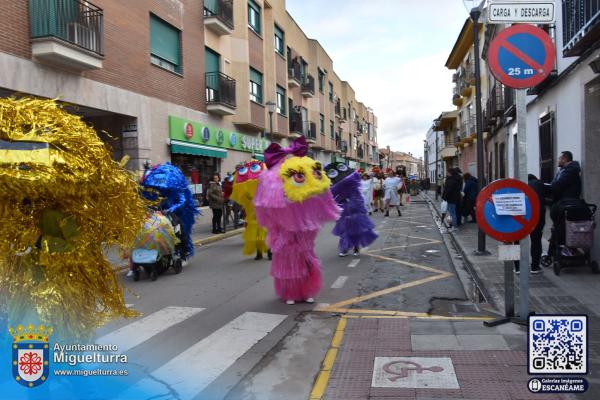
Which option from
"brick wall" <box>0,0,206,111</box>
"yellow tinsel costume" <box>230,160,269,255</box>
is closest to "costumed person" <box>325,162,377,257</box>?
"yellow tinsel costume" <box>230,160,269,255</box>

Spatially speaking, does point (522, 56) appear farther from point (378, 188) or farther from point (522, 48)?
point (378, 188)

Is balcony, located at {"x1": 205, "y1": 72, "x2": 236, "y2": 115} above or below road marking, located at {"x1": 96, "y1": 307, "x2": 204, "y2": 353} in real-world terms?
above

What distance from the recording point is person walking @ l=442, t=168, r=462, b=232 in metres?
14.2

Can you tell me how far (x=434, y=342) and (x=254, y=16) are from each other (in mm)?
22635

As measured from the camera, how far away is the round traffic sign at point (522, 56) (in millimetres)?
4824

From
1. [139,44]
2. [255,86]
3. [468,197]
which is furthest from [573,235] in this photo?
[255,86]

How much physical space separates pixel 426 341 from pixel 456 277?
3.67 metres

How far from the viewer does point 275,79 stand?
2700 centimetres

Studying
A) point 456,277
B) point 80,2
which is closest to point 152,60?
point 80,2

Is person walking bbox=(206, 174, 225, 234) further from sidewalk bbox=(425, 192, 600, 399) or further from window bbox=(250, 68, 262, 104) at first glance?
window bbox=(250, 68, 262, 104)

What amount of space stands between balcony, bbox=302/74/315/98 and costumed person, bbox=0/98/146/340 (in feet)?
101

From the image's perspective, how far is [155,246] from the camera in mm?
8031

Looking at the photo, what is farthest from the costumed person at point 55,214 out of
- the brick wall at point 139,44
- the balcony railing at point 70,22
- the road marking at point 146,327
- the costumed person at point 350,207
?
the balcony railing at point 70,22

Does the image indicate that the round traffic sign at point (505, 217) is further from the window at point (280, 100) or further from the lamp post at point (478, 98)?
the window at point (280, 100)
